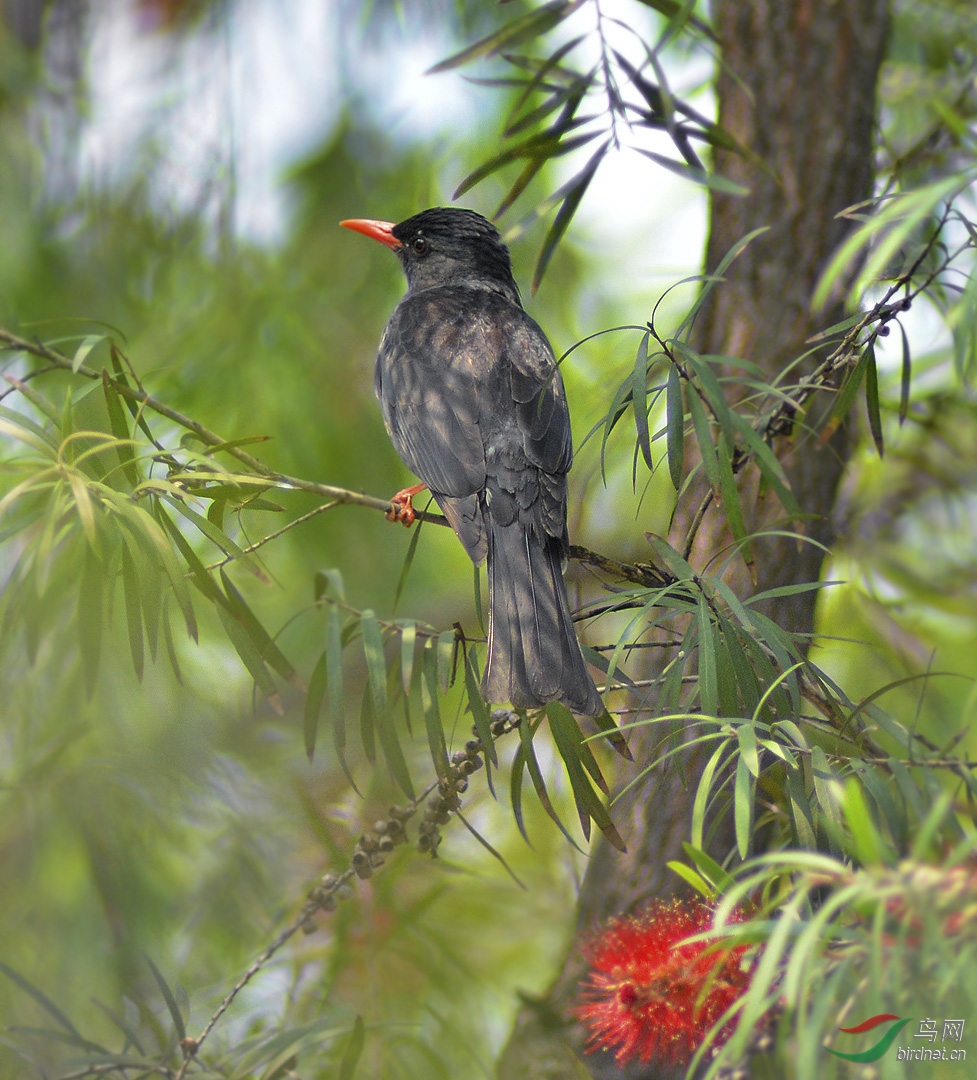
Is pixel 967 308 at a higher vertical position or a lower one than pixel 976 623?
lower

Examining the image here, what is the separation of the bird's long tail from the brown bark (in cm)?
48

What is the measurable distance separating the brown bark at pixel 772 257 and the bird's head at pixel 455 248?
787mm

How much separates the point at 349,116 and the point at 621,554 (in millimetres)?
2151

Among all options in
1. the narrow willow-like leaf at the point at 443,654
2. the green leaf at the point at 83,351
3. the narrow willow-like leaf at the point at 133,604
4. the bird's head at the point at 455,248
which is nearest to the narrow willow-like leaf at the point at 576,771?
the narrow willow-like leaf at the point at 443,654

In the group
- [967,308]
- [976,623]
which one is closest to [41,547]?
[967,308]

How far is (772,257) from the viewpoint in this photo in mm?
2949

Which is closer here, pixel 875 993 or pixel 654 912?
pixel 875 993

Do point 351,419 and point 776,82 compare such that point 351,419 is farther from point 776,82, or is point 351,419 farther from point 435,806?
point 435,806

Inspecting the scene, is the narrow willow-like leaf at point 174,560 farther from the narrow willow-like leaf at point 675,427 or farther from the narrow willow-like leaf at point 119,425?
the narrow willow-like leaf at point 675,427

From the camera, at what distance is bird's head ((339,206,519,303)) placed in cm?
344

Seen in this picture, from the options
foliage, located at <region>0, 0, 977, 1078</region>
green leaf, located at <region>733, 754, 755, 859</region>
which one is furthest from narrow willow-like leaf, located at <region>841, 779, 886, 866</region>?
green leaf, located at <region>733, 754, 755, 859</region>

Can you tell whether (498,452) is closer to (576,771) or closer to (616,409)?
(616,409)

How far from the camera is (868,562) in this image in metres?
3.61

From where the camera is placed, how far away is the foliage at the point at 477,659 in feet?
4.33
